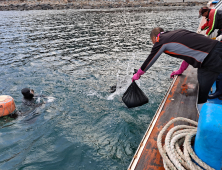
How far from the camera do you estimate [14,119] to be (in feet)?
15.3

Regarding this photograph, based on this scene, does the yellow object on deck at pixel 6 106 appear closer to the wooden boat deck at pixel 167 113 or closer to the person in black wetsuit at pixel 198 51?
the wooden boat deck at pixel 167 113

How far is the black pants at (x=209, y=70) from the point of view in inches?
114

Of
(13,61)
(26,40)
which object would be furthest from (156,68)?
(26,40)

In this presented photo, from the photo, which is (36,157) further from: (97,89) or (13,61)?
(13,61)

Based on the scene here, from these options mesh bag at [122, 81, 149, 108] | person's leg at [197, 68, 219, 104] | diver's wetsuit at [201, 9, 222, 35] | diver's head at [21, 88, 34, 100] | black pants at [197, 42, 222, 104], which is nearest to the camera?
black pants at [197, 42, 222, 104]

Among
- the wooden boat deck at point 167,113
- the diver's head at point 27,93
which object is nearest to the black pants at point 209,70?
the wooden boat deck at point 167,113

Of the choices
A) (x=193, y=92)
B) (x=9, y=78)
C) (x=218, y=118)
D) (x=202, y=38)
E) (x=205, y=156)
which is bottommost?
(x=9, y=78)

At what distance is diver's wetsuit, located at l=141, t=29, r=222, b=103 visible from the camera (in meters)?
2.90

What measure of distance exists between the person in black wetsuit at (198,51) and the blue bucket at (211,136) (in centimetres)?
172

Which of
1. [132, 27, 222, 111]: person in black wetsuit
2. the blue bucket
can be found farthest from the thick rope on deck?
[132, 27, 222, 111]: person in black wetsuit

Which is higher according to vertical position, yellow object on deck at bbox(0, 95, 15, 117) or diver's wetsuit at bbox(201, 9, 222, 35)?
diver's wetsuit at bbox(201, 9, 222, 35)

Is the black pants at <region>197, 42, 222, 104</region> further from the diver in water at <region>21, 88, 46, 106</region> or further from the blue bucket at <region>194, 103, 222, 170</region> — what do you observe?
Result: the diver in water at <region>21, 88, 46, 106</region>

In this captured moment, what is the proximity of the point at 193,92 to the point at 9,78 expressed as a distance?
25.5 ft

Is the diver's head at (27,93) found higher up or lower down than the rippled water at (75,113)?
higher up
